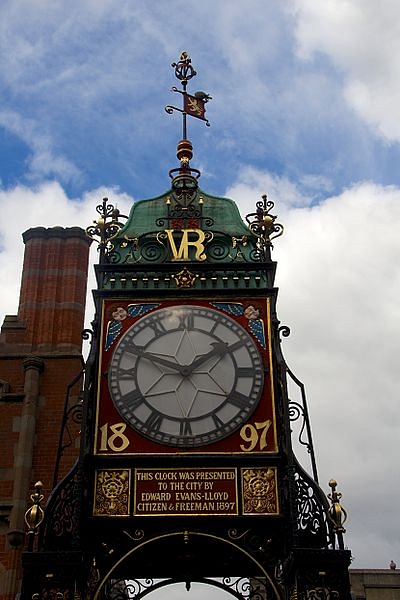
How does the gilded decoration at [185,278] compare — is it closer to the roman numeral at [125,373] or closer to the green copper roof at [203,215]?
the green copper roof at [203,215]

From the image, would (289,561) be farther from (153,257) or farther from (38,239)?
(38,239)

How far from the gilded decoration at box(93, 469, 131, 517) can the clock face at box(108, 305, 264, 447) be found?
18.8 inches

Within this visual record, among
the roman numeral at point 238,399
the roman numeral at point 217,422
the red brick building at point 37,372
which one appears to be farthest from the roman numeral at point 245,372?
the red brick building at point 37,372

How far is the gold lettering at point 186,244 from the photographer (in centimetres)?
946

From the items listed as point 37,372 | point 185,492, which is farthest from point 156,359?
point 37,372

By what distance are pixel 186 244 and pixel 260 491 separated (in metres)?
2.92

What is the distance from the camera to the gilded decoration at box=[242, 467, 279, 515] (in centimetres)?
792

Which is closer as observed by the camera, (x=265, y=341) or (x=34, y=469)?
(x=265, y=341)

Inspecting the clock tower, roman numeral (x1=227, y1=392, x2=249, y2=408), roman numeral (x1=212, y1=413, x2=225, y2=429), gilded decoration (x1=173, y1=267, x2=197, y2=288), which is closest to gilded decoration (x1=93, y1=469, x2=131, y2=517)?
the clock tower

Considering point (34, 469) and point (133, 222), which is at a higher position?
point (133, 222)

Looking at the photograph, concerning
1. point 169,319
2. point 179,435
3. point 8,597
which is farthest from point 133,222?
point 8,597

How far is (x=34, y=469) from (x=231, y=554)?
3.37 metres

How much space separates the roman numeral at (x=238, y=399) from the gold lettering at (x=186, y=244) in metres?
1.69

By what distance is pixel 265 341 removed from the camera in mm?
8797
